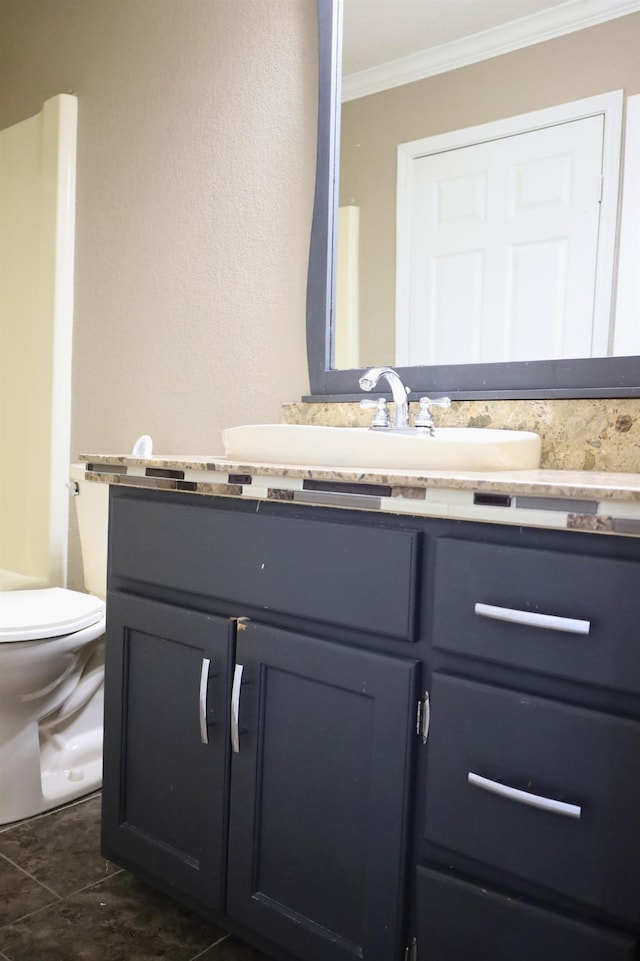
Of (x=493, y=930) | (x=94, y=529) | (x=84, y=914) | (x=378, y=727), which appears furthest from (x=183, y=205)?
(x=493, y=930)

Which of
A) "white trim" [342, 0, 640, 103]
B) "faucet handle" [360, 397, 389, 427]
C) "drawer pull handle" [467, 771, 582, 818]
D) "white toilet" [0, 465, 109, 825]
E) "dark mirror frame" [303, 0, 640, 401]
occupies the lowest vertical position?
"white toilet" [0, 465, 109, 825]

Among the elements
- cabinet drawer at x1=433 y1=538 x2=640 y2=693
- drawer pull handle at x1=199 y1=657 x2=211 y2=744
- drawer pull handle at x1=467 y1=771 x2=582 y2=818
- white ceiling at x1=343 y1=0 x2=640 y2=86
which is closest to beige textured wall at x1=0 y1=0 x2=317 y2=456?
white ceiling at x1=343 y1=0 x2=640 y2=86

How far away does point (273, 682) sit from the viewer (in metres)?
1.12

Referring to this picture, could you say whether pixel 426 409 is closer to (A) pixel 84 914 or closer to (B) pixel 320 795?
(B) pixel 320 795

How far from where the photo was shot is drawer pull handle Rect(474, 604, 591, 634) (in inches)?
31.8

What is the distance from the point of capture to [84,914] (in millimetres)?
1377

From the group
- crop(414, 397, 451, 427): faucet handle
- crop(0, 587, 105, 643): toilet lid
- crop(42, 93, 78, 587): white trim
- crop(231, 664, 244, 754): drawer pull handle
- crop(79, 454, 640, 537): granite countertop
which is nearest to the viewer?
crop(79, 454, 640, 537): granite countertop

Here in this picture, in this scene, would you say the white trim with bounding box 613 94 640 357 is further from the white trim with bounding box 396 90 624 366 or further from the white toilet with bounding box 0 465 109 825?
the white toilet with bounding box 0 465 109 825

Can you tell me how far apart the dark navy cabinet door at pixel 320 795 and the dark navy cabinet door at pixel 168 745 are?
0.16 feet

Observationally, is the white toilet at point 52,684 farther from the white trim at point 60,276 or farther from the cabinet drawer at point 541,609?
the cabinet drawer at point 541,609

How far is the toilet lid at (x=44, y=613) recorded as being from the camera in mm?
1610

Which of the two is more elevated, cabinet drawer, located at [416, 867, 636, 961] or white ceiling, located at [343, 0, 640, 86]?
white ceiling, located at [343, 0, 640, 86]

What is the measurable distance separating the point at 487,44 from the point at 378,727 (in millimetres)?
1244

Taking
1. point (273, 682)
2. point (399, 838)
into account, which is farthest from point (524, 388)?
point (399, 838)
